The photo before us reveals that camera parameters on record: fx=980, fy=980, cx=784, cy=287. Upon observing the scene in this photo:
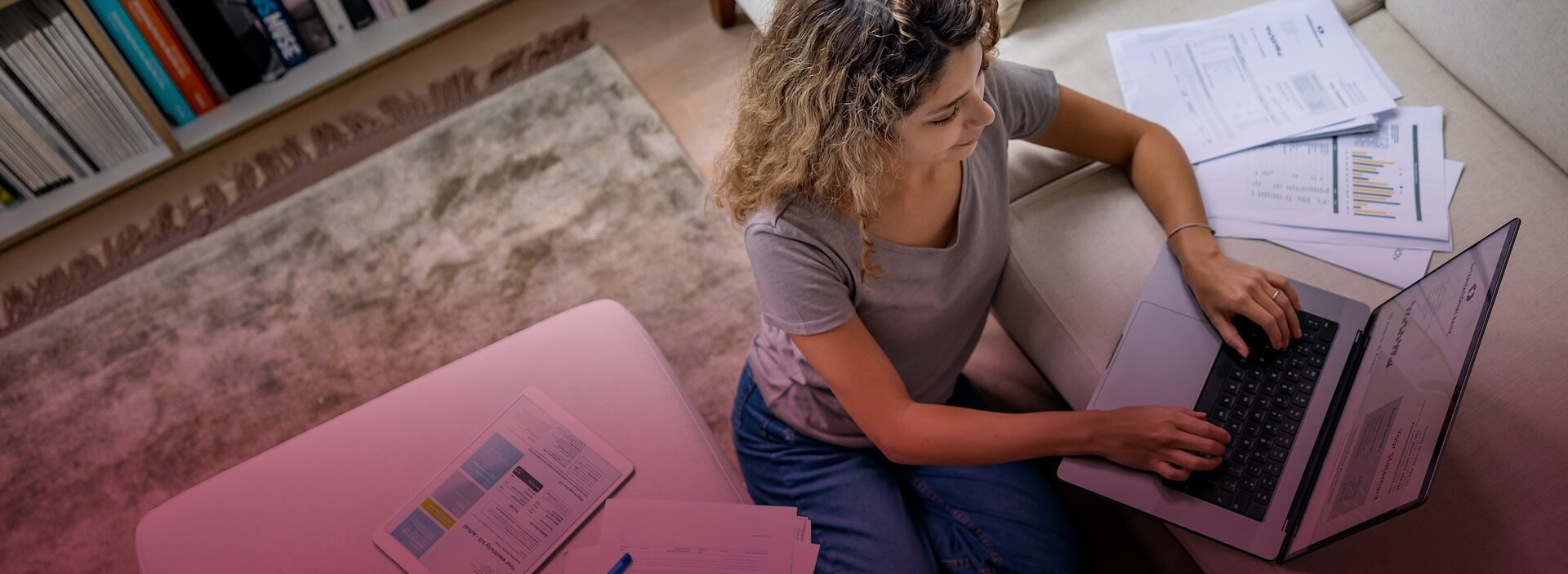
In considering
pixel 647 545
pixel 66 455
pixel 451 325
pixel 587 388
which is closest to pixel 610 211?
pixel 451 325

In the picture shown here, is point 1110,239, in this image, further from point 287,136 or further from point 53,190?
point 53,190

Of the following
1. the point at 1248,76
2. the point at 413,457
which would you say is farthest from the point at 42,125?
the point at 1248,76

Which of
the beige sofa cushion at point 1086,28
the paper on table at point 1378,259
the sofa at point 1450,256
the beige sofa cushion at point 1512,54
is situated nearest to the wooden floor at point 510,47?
the beige sofa cushion at point 1086,28

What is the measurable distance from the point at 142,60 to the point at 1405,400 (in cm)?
213

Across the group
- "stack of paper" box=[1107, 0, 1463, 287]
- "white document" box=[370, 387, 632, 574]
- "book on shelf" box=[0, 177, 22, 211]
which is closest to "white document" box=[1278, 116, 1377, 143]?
"stack of paper" box=[1107, 0, 1463, 287]

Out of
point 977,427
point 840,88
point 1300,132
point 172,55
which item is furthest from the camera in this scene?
point 172,55

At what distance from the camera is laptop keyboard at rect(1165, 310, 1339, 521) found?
1054 millimetres

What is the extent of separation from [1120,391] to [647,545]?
22.9 inches

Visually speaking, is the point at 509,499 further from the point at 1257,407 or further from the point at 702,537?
the point at 1257,407

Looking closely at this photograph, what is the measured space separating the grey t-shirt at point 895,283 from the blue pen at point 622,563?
26 centimetres

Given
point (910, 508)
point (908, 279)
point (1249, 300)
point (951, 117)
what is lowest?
point (910, 508)

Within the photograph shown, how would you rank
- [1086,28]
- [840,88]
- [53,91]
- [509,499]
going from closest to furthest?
[840,88]
[509,499]
[1086,28]
[53,91]

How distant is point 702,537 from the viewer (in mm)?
1155

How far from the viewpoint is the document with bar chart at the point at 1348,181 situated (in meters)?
1.25
